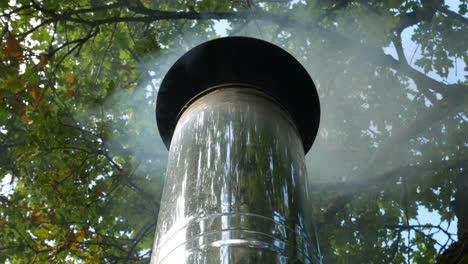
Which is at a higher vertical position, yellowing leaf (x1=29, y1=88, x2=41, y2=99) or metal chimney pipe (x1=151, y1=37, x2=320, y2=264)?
yellowing leaf (x1=29, y1=88, x2=41, y2=99)

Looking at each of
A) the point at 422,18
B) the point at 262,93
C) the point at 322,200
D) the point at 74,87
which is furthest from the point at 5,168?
the point at 422,18

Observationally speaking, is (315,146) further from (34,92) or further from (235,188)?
(235,188)

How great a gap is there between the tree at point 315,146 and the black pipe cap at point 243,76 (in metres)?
2.61

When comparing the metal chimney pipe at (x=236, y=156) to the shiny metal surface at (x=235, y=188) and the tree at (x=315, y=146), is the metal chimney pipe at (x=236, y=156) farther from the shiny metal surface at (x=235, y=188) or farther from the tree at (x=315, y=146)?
the tree at (x=315, y=146)

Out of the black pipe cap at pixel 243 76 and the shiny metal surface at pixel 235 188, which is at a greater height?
the black pipe cap at pixel 243 76

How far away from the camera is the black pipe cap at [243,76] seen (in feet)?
7.74

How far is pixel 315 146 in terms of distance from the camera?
709 cm

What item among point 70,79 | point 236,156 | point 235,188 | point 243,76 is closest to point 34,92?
point 70,79

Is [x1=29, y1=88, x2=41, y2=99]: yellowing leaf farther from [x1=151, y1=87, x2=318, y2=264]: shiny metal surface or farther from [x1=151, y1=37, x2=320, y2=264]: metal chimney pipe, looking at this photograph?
[x1=151, y1=87, x2=318, y2=264]: shiny metal surface

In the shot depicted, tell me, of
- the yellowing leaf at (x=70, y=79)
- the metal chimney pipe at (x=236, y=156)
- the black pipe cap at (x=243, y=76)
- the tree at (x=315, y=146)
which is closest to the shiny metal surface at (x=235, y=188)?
the metal chimney pipe at (x=236, y=156)

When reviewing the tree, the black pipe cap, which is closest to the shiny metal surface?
the black pipe cap

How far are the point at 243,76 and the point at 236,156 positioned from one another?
0.63m

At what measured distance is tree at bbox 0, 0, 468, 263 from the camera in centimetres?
543

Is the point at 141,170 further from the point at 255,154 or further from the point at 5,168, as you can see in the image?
the point at 255,154
